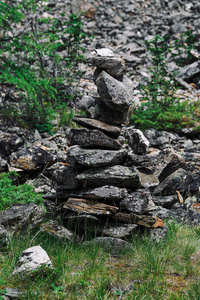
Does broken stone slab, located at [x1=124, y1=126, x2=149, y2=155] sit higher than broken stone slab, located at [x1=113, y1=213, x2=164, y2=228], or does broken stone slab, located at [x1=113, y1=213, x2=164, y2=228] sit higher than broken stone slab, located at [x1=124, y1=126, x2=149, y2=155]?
broken stone slab, located at [x1=124, y1=126, x2=149, y2=155]

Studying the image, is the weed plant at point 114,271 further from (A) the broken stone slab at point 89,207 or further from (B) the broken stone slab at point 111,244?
(A) the broken stone slab at point 89,207

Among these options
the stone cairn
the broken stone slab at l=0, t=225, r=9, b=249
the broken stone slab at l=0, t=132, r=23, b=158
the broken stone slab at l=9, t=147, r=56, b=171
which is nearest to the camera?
the broken stone slab at l=0, t=225, r=9, b=249

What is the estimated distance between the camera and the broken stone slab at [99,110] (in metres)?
5.16

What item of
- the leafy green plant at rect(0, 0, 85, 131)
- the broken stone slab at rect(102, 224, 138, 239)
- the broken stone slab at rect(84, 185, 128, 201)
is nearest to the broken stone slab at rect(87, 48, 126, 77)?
the broken stone slab at rect(84, 185, 128, 201)

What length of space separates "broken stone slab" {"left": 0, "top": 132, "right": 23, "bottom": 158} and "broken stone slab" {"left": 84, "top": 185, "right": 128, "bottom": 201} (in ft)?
12.7

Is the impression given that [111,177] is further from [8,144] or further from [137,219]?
[8,144]

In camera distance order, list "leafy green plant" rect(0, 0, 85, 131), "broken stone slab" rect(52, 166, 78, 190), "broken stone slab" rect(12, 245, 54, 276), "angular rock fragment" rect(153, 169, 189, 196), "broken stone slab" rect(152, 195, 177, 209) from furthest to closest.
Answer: "leafy green plant" rect(0, 0, 85, 131)
"angular rock fragment" rect(153, 169, 189, 196)
"broken stone slab" rect(152, 195, 177, 209)
"broken stone slab" rect(52, 166, 78, 190)
"broken stone slab" rect(12, 245, 54, 276)

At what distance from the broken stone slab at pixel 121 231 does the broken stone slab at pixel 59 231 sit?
20.7 inches

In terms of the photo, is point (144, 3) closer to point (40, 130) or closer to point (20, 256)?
point (40, 130)

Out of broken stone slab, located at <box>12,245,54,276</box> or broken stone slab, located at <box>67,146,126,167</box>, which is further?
broken stone slab, located at <box>67,146,126,167</box>

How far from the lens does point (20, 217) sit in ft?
15.1

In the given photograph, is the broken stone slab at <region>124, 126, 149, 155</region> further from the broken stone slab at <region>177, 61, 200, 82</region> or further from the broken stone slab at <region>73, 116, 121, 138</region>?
the broken stone slab at <region>177, 61, 200, 82</region>

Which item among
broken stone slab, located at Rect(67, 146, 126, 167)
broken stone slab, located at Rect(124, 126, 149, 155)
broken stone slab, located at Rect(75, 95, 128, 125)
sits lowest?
broken stone slab, located at Rect(67, 146, 126, 167)

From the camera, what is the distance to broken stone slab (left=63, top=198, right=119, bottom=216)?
471cm
